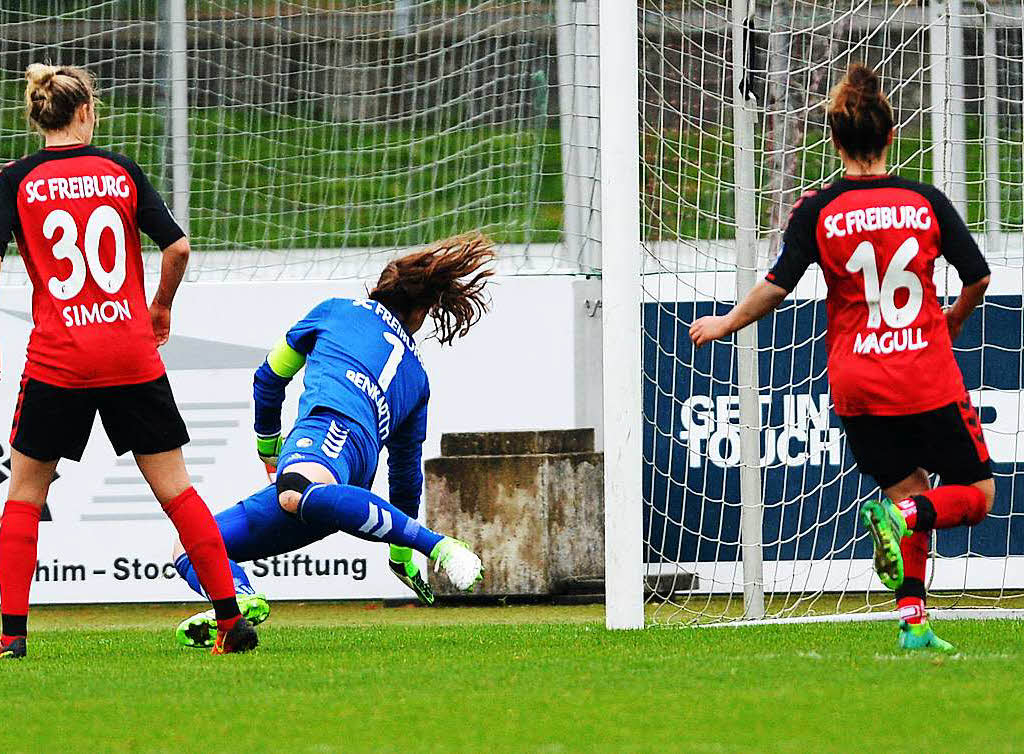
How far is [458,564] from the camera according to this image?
206 inches

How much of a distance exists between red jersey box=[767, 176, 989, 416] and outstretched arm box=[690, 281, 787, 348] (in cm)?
4

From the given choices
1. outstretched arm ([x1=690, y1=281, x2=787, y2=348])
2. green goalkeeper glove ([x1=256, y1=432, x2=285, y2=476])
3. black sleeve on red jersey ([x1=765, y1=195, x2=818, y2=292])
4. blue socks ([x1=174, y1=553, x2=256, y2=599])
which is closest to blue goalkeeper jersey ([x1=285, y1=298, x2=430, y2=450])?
green goalkeeper glove ([x1=256, y1=432, x2=285, y2=476])

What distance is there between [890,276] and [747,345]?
2.57m

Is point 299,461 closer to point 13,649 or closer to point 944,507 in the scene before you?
point 13,649

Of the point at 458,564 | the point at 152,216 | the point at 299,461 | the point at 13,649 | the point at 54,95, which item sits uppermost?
the point at 54,95

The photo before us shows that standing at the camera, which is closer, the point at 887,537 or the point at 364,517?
the point at 887,537

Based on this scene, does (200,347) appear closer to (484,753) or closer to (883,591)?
(883,591)

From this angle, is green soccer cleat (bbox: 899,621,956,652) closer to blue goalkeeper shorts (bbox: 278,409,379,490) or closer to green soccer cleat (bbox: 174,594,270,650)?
blue goalkeeper shorts (bbox: 278,409,379,490)

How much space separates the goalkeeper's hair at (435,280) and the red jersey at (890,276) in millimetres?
1517

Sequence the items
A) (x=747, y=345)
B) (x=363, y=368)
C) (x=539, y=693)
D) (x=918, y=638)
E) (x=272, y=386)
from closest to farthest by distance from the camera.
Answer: (x=539, y=693), (x=918, y=638), (x=363, y=368), (x=272, y=386), (x=747, y=345)

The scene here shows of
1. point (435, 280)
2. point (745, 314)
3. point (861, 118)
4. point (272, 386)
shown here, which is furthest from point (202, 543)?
point (861, 118)

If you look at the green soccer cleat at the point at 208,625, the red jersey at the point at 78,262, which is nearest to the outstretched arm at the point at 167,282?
the red jersey at the point at 78,262

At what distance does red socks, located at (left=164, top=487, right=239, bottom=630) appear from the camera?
18.1ft

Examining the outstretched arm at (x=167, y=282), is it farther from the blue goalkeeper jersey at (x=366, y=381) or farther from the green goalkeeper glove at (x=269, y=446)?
the green goalkeeper glove at (x=269, y=446)
